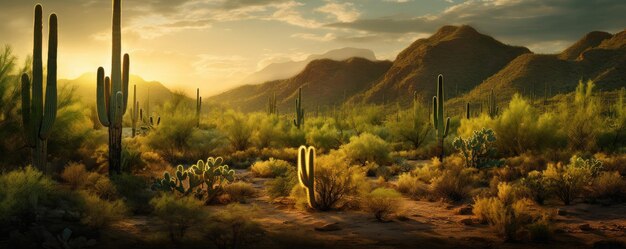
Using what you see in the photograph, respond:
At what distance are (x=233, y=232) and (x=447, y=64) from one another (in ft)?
308

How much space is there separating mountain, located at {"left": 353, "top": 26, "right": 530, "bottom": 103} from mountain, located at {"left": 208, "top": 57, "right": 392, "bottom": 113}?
9624 millimetres

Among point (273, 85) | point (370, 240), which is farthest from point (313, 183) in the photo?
point (273, 85)

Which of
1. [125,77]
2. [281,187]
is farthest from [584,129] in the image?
[125,77]

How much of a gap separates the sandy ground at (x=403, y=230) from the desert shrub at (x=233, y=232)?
8.0 inches

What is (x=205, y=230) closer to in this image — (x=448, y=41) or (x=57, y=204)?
(x=57, y=204)

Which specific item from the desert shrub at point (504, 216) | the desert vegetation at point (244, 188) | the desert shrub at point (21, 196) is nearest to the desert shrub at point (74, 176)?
the desert vegetation at point (244, 188)

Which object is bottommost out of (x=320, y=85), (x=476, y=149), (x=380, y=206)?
(x=380, y=206)

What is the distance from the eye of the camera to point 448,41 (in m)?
109

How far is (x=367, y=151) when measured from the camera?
955 inches

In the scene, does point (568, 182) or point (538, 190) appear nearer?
point (538, 190)

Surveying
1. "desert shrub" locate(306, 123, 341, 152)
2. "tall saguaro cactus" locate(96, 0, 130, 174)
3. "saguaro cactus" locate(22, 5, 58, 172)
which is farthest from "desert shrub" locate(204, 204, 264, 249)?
"desert shrub" locate(306, 123, 341, 152)

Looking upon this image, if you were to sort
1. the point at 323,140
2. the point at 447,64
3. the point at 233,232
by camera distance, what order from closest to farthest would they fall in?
the point at 233,232 → the point at 323,140 → the point at 447,64

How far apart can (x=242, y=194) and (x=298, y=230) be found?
195 inches

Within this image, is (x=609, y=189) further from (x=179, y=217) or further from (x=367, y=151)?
(x=367, y=151)
